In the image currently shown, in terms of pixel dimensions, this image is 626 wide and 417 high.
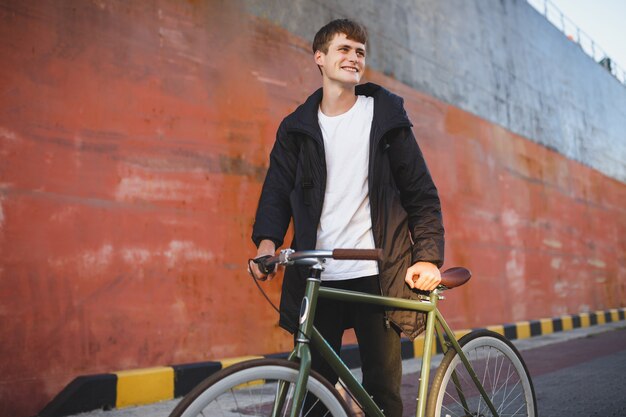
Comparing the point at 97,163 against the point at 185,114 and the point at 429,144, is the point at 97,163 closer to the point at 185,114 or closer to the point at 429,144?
the point at 185,114

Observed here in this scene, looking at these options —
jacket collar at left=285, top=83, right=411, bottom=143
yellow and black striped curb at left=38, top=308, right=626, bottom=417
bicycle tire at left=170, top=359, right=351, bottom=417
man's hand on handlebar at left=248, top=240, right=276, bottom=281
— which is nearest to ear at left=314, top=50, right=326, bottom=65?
jacket collar at left=285, top=83, right=411, bottom=143

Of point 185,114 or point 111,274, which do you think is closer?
point 111,274

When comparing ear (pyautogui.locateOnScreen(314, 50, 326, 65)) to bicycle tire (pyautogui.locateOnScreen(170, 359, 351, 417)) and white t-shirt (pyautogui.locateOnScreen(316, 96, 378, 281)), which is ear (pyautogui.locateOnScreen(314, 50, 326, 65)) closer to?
white t-shirt (pyautogui.locateOnScreen(316, 96, 378, 281))

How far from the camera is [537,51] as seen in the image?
1073 cm

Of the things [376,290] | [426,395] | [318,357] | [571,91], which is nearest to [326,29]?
[376,290]

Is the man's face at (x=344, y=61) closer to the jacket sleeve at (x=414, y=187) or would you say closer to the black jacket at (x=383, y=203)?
the black jacket at (x=383, y=203)

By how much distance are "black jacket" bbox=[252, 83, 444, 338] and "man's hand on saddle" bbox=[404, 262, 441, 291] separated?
0.10ft

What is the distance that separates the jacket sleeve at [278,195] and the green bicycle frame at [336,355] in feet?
1.22

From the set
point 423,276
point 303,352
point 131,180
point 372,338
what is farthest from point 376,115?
point 131,180

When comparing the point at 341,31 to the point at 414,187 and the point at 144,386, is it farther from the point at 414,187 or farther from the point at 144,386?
the point at 144,386

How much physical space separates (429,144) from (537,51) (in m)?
4.84

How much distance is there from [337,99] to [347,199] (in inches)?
14.4

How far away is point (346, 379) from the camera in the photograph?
5.62 ft

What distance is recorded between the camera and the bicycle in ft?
4.74
